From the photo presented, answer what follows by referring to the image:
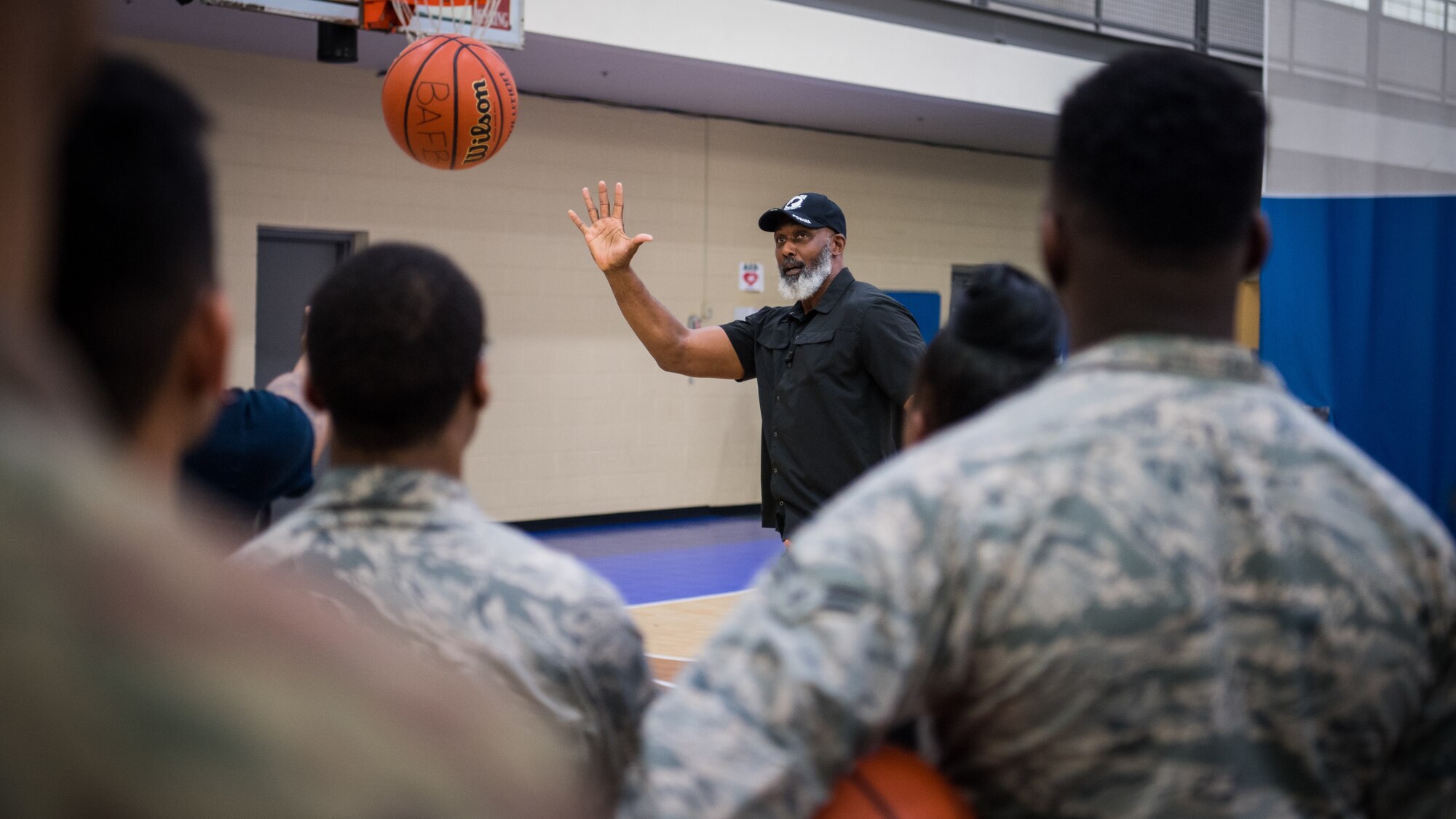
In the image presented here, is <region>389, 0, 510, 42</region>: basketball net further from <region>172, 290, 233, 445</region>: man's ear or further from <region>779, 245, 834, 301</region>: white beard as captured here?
<region>172, 290, 233, 445</region>: man's ear

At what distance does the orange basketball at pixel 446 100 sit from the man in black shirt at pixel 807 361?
881mm

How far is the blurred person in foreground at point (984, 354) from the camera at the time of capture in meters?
1.67

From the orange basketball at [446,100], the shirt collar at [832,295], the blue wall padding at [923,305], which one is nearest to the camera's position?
the shirt collar at [832,295]

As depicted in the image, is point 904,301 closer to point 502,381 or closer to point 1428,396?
point 502,381

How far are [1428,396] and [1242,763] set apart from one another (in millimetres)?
3560

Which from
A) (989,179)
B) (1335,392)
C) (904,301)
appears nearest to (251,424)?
(1335,392)

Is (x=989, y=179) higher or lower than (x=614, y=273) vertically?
higher

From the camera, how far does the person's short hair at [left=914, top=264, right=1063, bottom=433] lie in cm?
167

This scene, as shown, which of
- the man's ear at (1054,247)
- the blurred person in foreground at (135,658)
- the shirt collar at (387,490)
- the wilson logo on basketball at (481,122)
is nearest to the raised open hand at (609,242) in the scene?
the wilson logo on basketball at (481,122)

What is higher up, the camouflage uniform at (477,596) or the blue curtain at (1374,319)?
the blue curtain at (1374,319)

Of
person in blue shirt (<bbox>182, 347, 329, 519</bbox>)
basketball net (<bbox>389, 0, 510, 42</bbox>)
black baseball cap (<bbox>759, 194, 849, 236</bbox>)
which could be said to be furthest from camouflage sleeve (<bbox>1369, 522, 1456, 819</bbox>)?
basketball net (<bbox>389, 0, 510, 42</bbox>)

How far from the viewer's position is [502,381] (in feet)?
29.2

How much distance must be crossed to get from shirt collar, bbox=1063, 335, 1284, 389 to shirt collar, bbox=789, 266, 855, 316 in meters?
3.16

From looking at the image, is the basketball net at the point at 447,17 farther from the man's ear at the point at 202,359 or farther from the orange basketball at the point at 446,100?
the man's ear at the point at 202,359
